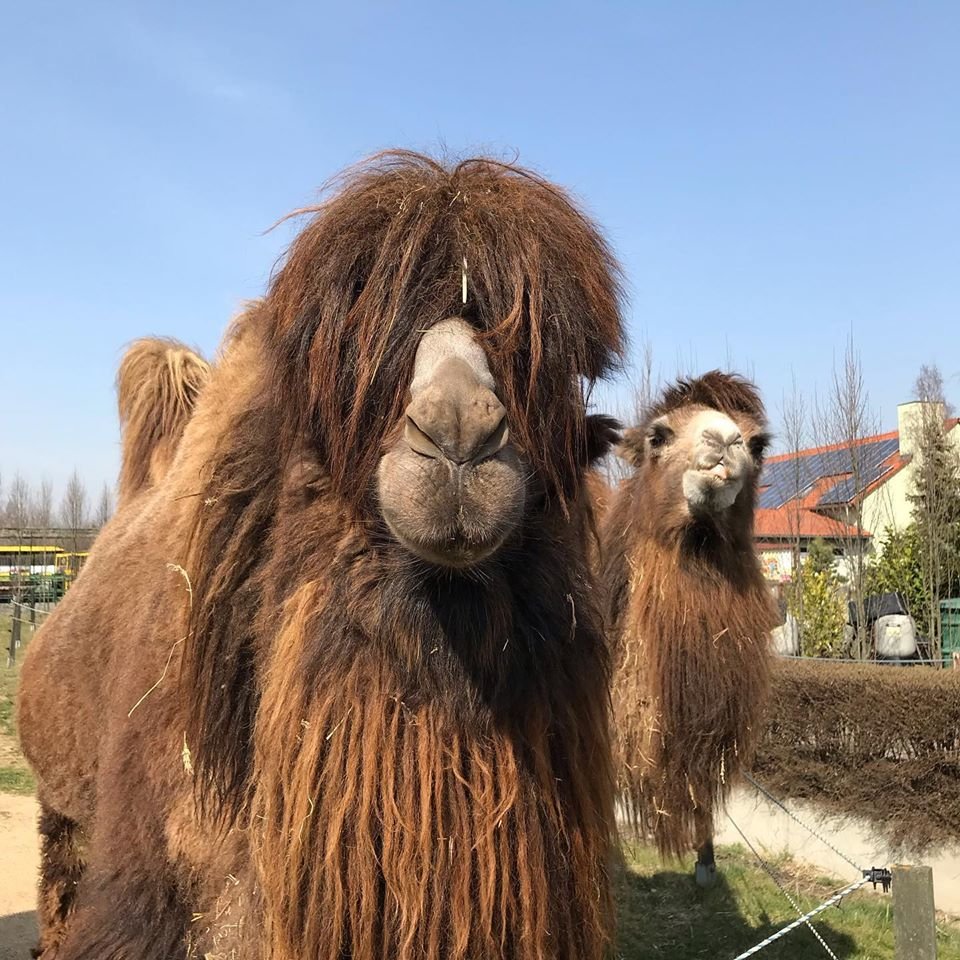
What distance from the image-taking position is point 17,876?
7805 millimetres

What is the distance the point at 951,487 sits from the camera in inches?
570

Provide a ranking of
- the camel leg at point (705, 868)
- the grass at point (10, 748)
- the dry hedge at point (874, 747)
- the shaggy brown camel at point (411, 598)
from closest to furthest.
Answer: the shaggy brown camel at point (411, 598) < the camel leg at point (705, 868) < the dry hedge at point (874, 747) < the grass at point (10, 748)

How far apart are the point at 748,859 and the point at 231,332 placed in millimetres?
7092

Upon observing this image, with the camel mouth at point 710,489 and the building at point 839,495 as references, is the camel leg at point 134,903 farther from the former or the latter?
the building at point 839,495

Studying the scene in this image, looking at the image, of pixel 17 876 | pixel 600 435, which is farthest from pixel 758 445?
pixel 17 876

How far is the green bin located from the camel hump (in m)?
12.2

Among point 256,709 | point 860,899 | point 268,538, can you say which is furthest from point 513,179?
point 860,899

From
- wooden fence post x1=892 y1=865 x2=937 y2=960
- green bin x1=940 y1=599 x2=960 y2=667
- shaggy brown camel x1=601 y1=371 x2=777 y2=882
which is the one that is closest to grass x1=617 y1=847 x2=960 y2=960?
shaggy brown camel x1=601 y1=371 x2=777 y2=882

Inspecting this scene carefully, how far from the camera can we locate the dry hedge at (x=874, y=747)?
7.29 meters

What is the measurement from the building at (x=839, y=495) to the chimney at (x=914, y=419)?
2 cm

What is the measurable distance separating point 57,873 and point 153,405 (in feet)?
7.55

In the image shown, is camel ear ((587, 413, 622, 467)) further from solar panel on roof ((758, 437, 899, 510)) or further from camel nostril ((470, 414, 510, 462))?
solar panel on roof ((758, 437, 899, 510))

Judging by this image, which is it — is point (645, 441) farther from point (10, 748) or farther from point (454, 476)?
point (10, 748)

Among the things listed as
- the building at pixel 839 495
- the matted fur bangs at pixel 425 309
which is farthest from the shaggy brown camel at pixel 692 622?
the building at pixel 839 495
